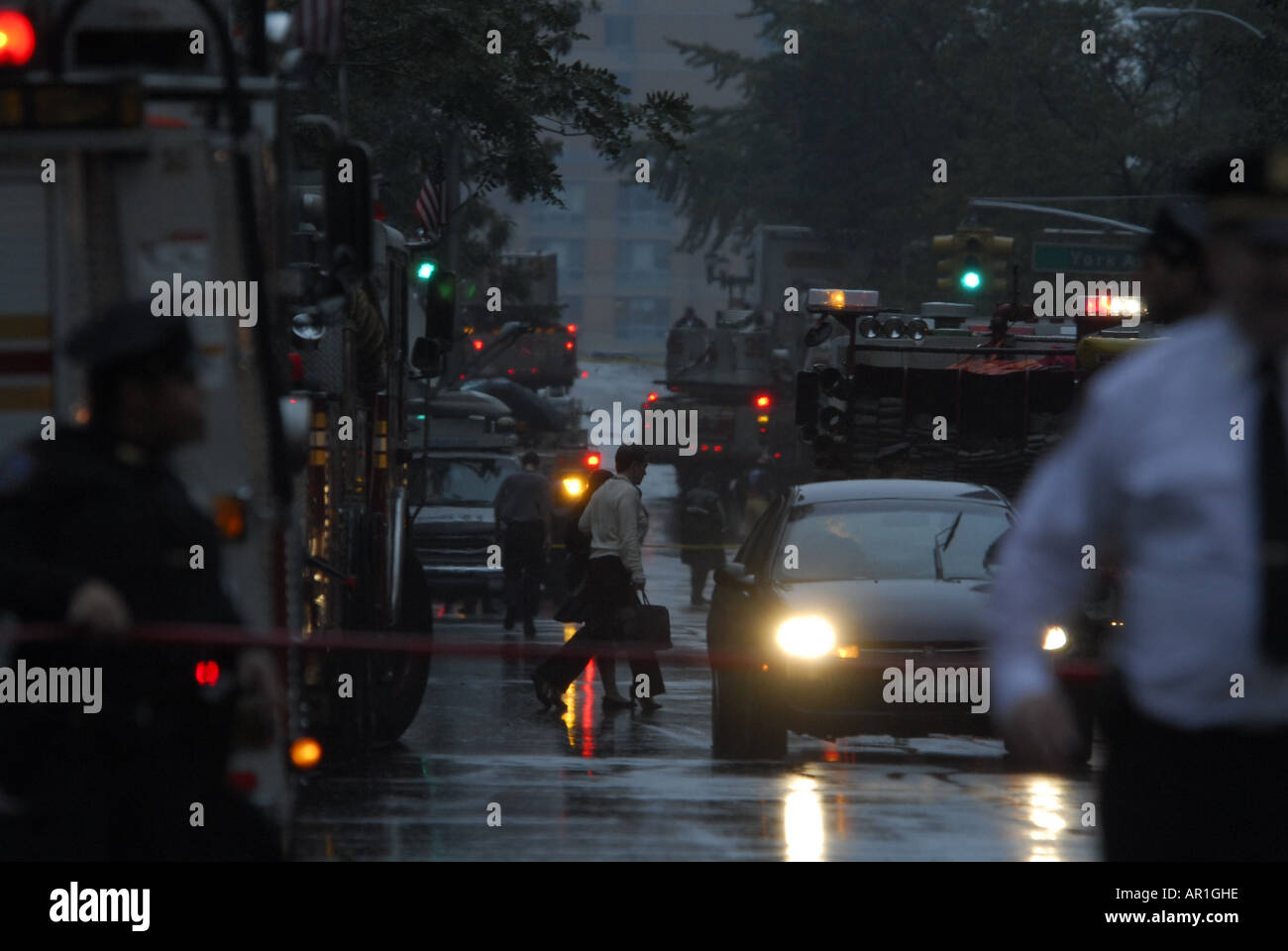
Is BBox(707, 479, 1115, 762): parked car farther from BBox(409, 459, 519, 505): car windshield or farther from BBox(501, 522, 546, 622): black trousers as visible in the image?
BBox(409, 459, 519, 505): car windshield

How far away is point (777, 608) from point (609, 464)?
57.3 metres

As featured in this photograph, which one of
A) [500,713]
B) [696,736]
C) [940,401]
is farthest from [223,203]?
[940,401]

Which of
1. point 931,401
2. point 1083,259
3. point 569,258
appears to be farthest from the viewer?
point 569,258

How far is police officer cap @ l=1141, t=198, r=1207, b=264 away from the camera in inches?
179

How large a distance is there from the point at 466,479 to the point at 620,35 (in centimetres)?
12135

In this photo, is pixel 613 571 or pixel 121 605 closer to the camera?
pixel 121 605

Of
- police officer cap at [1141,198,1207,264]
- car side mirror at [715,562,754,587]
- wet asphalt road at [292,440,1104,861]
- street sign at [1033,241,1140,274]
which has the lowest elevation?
wet asphalt road at [292,440,1104,861]

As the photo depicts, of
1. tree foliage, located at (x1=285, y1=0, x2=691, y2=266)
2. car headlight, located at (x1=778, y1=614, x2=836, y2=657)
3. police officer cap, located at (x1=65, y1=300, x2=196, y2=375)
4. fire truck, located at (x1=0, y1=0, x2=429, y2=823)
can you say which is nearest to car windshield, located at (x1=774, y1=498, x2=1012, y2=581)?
car headlight, located at (x1=778, y1=614, x2=836, y2=657)

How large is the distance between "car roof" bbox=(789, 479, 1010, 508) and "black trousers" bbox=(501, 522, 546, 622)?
993cm

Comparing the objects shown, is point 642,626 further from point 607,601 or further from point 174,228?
point 174,228

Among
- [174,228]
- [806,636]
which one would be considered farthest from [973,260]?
[174,228]

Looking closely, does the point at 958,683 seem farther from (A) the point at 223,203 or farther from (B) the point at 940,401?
(B) the point at 940,401

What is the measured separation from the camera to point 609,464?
2751 inches

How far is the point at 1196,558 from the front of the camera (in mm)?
4059
